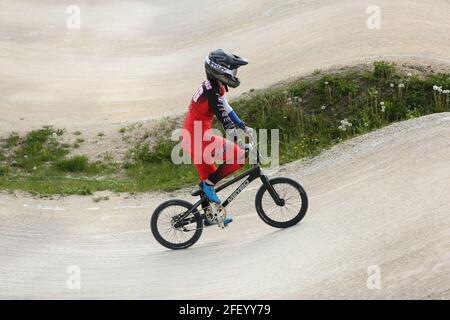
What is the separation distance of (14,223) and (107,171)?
3912 mm

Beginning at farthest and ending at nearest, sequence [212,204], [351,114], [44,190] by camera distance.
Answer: [351,114]
[44,190]
[212,204]

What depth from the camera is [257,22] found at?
2445 centimetres

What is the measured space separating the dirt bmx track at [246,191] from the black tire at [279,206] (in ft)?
0.64

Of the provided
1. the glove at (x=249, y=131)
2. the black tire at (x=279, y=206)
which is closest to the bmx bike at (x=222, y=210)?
the black tire at (x=279, y=206)

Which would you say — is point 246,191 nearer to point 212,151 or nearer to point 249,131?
point 212,151

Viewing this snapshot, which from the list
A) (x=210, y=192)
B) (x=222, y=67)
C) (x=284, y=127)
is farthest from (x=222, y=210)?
(x=284, y=127)

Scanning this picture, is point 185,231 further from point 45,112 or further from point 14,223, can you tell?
point 45,112

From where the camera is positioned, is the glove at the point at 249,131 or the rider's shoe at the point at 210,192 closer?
the glove at the point at 249,131

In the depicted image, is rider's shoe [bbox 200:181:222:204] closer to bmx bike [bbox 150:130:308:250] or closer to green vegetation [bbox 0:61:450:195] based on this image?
bmx bike [bbox 150:130:308:250]

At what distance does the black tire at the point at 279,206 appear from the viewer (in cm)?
1094

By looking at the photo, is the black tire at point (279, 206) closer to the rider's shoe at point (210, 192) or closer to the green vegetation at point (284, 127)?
the rider's shoe at point (210, 192)

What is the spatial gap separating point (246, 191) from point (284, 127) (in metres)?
3.09

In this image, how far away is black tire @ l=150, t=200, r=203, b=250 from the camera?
11.1m
